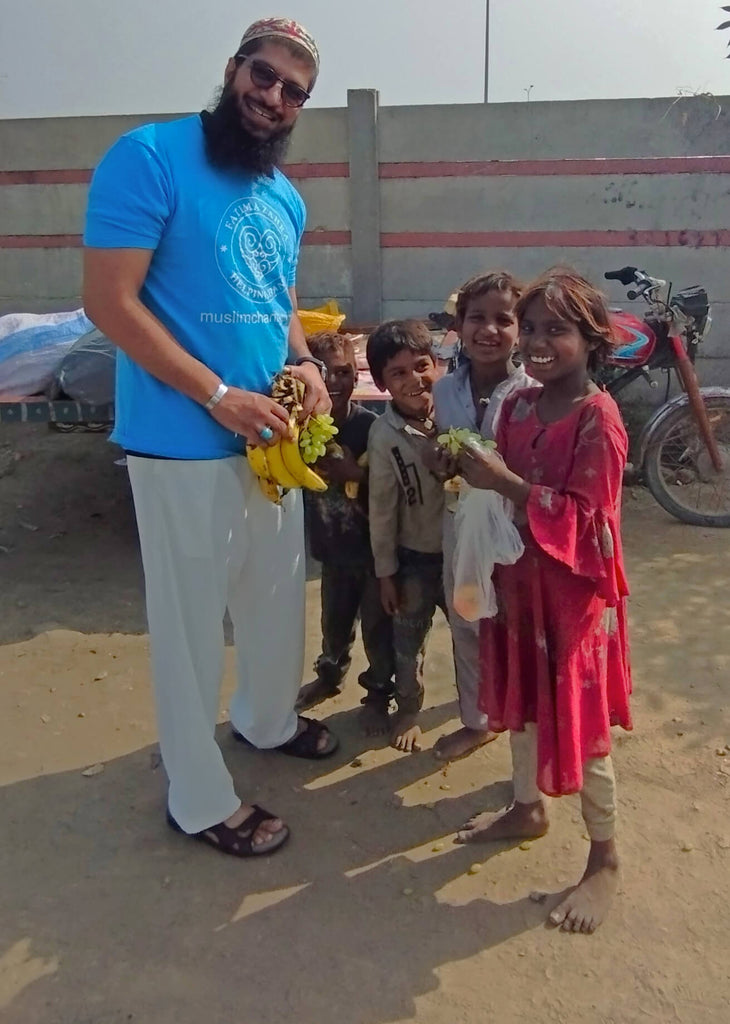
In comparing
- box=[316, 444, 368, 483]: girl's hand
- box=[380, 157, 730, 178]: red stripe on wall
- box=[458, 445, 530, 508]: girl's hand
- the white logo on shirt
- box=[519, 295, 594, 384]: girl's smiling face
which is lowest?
box=[458, 445, 530, 508]: girl's hand

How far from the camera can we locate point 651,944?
2.20 metres

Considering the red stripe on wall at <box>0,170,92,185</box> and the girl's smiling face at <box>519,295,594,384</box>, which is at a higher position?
the red stripe on wall at <box>0,170,92,185</box>

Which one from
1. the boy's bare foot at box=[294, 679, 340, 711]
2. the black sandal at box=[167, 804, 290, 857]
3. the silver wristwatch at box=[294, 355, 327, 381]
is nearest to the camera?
the black sandal at box=[167, 804, 290, 857]

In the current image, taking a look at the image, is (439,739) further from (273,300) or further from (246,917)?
(273,300)

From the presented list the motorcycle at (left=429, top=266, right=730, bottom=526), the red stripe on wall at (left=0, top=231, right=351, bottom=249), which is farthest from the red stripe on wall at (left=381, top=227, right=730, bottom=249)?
the red stripe on wall at (left=0, top=231, right=351, bottom=249)

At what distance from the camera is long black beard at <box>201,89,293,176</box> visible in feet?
7.25

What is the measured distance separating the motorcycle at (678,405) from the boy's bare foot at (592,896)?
308cm

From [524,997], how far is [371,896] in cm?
49

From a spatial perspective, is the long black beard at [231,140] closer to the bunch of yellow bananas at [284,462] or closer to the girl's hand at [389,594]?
the bunch of yellow bananas at [284,462]

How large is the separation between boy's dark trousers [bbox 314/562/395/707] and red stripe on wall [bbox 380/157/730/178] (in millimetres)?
4505

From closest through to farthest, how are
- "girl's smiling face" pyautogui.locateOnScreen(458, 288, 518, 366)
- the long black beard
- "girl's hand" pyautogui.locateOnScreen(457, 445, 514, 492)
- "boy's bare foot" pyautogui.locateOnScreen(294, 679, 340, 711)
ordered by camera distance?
"girl's hand" pyautogui.locateOnScreen(457, 445, 514, 492)
the long black beard
"girl's smiling face" pyautogui.locateOnScreen(458, 288, 518, 366)
"boy's bare foot" pyautogui.locateOnScreen(294, 679, 340, 711)

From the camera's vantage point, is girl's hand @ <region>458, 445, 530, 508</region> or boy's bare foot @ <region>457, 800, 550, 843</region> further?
boy's bare foot @ <region>457, 800, 550, 843</region>

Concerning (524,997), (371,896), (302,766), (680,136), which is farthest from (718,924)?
(680,136)

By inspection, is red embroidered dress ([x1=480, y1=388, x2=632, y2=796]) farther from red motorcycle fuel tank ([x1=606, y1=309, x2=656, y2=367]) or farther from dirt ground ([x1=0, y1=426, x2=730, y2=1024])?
red motorcycle fuel tank ([x1=606, y1=309, x2=656, y2=367])
